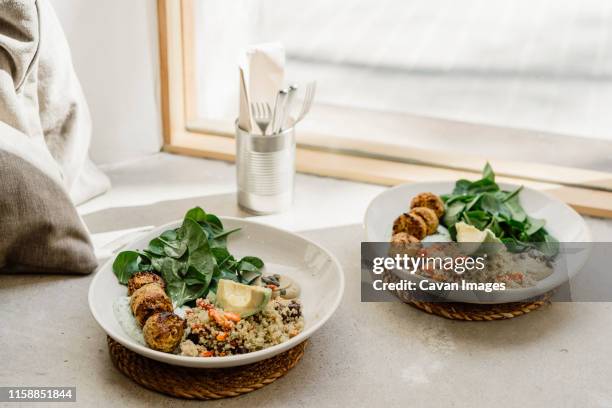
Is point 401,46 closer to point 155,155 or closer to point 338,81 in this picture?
point 338,81

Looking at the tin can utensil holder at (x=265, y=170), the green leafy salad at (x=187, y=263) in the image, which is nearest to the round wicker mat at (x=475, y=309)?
the green leafy salad at (x=187, y=263)

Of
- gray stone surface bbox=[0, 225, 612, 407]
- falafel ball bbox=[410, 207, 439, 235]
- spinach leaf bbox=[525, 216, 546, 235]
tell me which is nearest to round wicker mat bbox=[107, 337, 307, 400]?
gray stone surface bbox=[0, 225, 612, 407]

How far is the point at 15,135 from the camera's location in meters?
1.00

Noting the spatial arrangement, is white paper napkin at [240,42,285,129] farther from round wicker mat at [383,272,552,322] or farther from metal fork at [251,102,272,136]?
round wicker mat at [383,272,552,322]

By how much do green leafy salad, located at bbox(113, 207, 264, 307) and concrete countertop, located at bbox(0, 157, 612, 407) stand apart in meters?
0.11

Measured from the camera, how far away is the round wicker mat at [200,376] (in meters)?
A: 0.86

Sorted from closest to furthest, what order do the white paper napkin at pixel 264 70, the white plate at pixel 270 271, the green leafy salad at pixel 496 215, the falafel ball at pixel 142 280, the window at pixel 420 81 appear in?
the white plate at pixel 270 271 < the falafel ball at pixel 142 280 < the green leafy salad at pixel 496 215 < the white paper napkin at pixel 264 70 < the window at pixel 420 81

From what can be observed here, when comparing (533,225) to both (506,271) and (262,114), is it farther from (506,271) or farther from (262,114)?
(262,114)

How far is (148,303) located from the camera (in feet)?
2.91

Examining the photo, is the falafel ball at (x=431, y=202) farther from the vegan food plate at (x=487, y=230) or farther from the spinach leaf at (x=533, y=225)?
the spinach leaf at (x=533, y=225)

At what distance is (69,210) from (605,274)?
813 millimetres

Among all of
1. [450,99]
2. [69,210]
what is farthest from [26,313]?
[450,99]

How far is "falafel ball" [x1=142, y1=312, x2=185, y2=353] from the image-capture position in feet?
2.74

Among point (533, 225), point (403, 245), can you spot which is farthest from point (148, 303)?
point (533, 225)
